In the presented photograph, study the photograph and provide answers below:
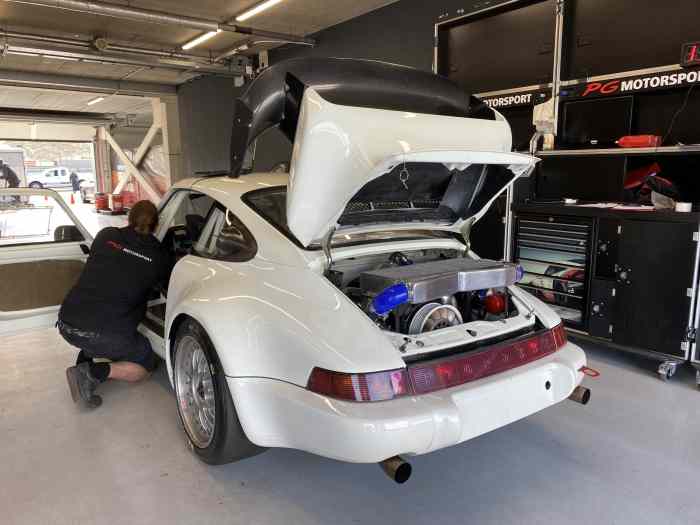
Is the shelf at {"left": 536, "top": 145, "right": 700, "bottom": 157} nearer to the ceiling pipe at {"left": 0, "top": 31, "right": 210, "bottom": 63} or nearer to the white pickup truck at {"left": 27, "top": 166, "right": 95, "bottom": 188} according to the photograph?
the ceiling pipe at {"left": 0, "top": 31, "right": 210, "bottom": 63}

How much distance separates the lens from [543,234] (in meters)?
4.26

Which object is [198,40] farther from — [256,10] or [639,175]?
[639,175]

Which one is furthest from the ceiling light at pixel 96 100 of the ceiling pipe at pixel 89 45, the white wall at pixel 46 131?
the ceiling pipe at pixel 89 45

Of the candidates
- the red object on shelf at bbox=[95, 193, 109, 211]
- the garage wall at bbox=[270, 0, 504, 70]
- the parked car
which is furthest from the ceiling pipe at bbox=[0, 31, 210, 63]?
the parked car

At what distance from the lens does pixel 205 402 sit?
240 centimetres

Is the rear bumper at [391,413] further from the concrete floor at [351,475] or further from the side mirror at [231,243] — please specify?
the side mirror at [231,243]

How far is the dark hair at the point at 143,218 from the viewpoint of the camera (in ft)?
9.75

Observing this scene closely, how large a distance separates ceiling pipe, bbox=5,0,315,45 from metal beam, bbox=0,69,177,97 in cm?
494

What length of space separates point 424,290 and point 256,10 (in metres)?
6.14

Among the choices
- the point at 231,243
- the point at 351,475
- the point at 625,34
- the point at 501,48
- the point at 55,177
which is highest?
the point at 501,48

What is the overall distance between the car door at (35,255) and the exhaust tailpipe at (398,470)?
3.21 metres

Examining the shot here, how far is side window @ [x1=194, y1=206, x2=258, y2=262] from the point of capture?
Answer: 7.65ft

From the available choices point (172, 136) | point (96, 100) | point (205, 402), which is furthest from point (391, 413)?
point (96, 100)

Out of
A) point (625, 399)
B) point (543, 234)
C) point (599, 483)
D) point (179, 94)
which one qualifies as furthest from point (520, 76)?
point (179, 94)
